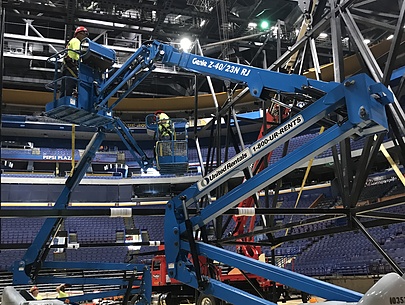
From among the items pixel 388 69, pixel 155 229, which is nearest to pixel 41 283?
pixel 388 69

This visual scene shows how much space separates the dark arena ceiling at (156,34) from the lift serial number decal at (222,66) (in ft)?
37.8

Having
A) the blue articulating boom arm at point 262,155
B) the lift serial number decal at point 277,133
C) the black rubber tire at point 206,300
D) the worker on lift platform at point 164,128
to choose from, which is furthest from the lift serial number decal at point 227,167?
the worker on lift platform at point 164,128

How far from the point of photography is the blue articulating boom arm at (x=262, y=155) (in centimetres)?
346

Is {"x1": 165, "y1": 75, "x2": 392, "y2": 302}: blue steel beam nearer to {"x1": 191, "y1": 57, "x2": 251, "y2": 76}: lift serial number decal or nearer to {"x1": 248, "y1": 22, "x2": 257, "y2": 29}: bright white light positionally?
{"x1": 191, "y1": 57, "x2": 251, "y2": 76}: lift serial number decal

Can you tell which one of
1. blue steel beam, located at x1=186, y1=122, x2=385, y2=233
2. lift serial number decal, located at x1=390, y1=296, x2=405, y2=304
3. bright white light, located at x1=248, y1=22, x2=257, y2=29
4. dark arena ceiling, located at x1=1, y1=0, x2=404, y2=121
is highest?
bright white light, located at x1=248, y1=22, x2=257, y2=29

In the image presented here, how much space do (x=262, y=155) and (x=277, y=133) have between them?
0.97 ft

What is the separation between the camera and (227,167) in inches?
172

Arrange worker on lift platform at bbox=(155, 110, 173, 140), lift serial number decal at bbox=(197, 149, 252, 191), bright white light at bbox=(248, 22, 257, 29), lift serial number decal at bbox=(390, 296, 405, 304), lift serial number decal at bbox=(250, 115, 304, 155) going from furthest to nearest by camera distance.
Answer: bright white light at bbox=(248, 22, 257, 29) → worker on lift platform at bbox=(155, 110, 173, 140) → lift serial number decal at bbox=(197, 149, 252, 191) → lift serial number decal at bbox=(250, 115, 304, 155) → lift serial number decal at bbox=(390, 296, 405, 304)

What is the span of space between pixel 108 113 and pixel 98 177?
2048cm

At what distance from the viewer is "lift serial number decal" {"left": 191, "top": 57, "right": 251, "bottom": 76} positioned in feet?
15.3

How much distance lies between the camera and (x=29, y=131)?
94.4ft

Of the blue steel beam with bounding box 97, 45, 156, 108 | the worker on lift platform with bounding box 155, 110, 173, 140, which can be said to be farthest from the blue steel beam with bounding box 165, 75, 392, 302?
the worker on lift platform with bounding box 155, 110, 173, 140

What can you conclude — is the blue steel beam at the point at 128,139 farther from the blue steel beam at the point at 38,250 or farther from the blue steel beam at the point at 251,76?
the blue steel beam at the point at 251,76

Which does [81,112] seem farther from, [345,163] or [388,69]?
[388,69]
